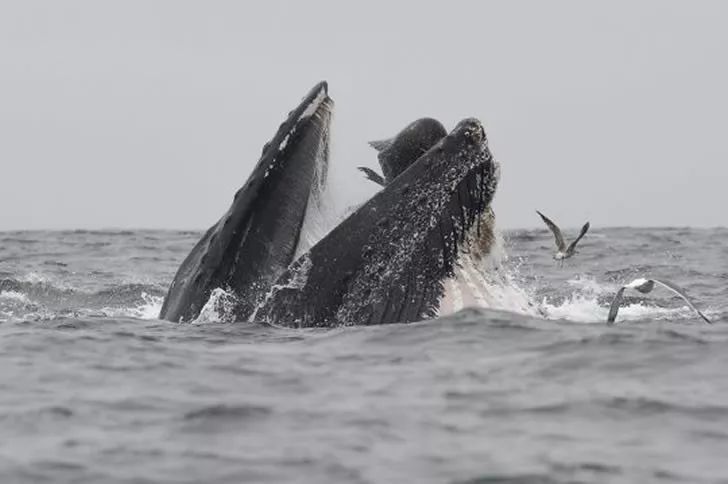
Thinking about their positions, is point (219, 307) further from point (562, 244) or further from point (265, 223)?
point (562, 244)

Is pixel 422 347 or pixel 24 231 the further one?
pixel 24 231

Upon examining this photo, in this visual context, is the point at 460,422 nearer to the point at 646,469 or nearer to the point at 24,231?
the point at 646,469

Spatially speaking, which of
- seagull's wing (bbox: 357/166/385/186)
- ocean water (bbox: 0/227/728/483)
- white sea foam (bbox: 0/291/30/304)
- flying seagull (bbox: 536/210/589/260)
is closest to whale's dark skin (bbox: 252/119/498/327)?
ocean water (bbox: 0/227/728/483)

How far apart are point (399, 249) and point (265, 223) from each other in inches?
38.8

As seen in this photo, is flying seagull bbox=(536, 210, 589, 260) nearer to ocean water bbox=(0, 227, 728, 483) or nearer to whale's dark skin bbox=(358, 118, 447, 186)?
ocean water bbox=(0, 227, 728, 483)

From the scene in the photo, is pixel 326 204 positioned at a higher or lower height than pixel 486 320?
higher

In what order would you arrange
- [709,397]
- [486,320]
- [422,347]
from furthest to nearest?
[486,320] → [422,347] → [709,397]

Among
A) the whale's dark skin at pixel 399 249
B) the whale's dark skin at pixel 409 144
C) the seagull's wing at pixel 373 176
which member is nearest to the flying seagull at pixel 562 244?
the seagull's wing at pixel 373 176

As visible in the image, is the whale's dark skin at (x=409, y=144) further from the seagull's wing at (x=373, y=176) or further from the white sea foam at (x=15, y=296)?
the white sea foam at (x=15, y=296)

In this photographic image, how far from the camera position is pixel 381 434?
6281 mm

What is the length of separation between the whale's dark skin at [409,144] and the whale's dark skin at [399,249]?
285mm

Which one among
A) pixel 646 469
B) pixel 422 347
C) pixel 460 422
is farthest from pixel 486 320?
pixel 646 469

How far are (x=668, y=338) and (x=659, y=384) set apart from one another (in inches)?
50.6

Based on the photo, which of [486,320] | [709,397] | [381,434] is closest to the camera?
[381,434]
